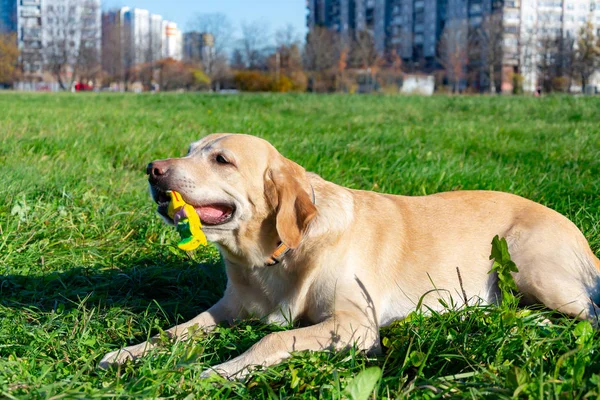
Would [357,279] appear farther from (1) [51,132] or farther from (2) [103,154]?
(1) [51,132]

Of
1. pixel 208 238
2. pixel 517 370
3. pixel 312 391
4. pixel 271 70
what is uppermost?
pixel 271 70

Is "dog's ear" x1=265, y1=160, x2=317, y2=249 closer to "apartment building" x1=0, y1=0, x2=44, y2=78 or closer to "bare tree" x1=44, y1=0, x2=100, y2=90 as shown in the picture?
"bare tree" x1=44, y1=0, x2=100, y2=90

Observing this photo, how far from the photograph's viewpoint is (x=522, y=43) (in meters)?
80.3

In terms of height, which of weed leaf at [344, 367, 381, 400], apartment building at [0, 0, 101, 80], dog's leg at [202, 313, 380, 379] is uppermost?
apartment building at [0, 0, 101, 80]

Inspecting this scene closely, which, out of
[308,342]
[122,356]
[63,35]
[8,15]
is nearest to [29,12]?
[8,15]

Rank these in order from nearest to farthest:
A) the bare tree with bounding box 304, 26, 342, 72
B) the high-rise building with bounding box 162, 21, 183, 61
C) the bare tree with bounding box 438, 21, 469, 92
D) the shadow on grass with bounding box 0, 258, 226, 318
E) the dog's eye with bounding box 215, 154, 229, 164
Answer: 1. the dog's eye with bounding box 215, 154, 229, 164
2. the shadow on grass with bounding box 0, 258, 226, 318
3. the bare tree with bounding box 304, 26, 342, 72
4. the bare tree with bounding box 438, 21, 469, 92
5. the high-rise building with bounding box 162, 21, 183, 61

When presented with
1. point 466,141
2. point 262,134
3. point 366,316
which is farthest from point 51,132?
point 366,316

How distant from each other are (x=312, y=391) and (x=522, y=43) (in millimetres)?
84754

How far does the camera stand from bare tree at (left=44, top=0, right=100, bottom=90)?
82.9 metres

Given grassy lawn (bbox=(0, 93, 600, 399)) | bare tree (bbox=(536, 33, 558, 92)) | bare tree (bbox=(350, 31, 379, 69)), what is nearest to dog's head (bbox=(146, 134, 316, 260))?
grassy lawn (bbox=(0, 93, 600, 399))

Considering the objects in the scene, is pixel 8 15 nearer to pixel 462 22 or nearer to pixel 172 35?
pixel 172 35

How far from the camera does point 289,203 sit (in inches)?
124

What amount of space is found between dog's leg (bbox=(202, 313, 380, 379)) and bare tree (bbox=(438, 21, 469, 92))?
261 ft

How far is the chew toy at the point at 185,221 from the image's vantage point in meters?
2.99
